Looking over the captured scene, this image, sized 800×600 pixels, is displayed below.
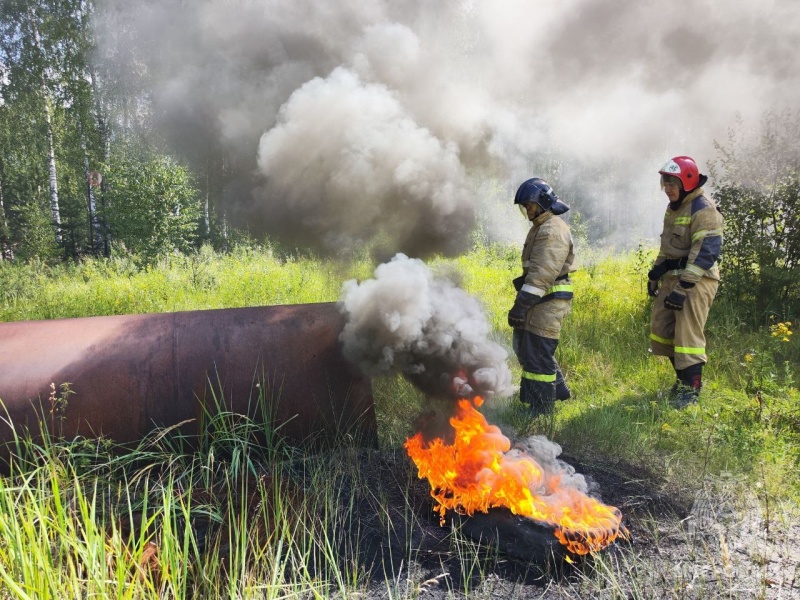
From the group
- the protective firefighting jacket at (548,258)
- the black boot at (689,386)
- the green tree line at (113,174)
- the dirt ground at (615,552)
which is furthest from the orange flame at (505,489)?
the green tree line at (113,174)

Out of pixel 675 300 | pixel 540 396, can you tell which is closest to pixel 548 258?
pixel 540 396

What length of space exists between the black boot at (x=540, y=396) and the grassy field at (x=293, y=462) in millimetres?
149

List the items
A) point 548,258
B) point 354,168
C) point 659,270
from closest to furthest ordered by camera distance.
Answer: point 354,168 → point 548,258 → point 659,270

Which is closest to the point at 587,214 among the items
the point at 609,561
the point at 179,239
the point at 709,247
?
the point at 179,239

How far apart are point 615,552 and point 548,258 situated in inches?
85.6

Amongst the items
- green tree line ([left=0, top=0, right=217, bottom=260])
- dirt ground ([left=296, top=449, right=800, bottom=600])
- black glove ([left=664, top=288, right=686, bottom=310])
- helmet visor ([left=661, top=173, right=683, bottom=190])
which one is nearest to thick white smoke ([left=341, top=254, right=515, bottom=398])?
dirt ground ([left=296, top=449, right=800, bottom=600])

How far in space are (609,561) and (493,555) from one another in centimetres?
55

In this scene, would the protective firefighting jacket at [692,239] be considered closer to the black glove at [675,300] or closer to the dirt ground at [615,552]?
the black glove at [675,300]

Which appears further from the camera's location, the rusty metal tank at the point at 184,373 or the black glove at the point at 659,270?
the black glove at the point at 659,270

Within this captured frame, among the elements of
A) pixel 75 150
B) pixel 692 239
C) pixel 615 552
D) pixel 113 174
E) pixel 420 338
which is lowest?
pixel 615 552

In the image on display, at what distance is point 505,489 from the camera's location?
2609 mm

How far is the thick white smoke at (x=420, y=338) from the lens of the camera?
3.01 m

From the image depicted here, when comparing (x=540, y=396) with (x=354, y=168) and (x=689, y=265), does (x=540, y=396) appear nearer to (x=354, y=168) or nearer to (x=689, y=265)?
(x=689, y=265)

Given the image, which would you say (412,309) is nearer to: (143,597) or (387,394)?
(387,394)
